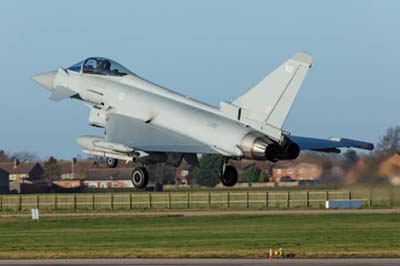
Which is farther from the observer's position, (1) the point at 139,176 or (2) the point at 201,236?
(2) the point at 201,236

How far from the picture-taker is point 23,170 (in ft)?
418

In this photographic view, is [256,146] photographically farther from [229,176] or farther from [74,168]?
[74,168]

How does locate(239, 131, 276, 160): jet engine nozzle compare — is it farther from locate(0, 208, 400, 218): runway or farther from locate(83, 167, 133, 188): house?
locate(83, 167, 133, 188): house

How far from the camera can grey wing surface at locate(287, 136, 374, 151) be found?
39.3 metres

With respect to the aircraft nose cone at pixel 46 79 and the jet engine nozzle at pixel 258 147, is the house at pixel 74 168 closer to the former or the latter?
the aircraft nose cone at pixel 46 79

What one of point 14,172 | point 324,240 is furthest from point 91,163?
point 324,240

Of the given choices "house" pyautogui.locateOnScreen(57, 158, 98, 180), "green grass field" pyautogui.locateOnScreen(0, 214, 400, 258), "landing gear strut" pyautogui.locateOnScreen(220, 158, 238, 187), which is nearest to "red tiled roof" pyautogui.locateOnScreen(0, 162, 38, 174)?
"house" pyautogui.locateOnScreen(57, 158, 98, 180)

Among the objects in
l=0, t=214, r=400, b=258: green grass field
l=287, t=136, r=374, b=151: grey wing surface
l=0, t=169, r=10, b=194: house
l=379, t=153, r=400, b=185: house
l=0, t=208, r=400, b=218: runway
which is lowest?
l=0, t=214, r=400, b=258: green grass field

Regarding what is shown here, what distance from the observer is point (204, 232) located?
56344 millimetres

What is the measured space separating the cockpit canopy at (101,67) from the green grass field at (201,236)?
7.34m

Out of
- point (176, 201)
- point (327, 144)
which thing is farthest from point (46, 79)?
point (176, 201)

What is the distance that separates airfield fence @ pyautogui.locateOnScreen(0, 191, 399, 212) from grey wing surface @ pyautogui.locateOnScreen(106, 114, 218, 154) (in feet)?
127

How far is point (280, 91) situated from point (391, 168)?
31.7 ft

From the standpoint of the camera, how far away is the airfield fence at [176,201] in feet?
267
